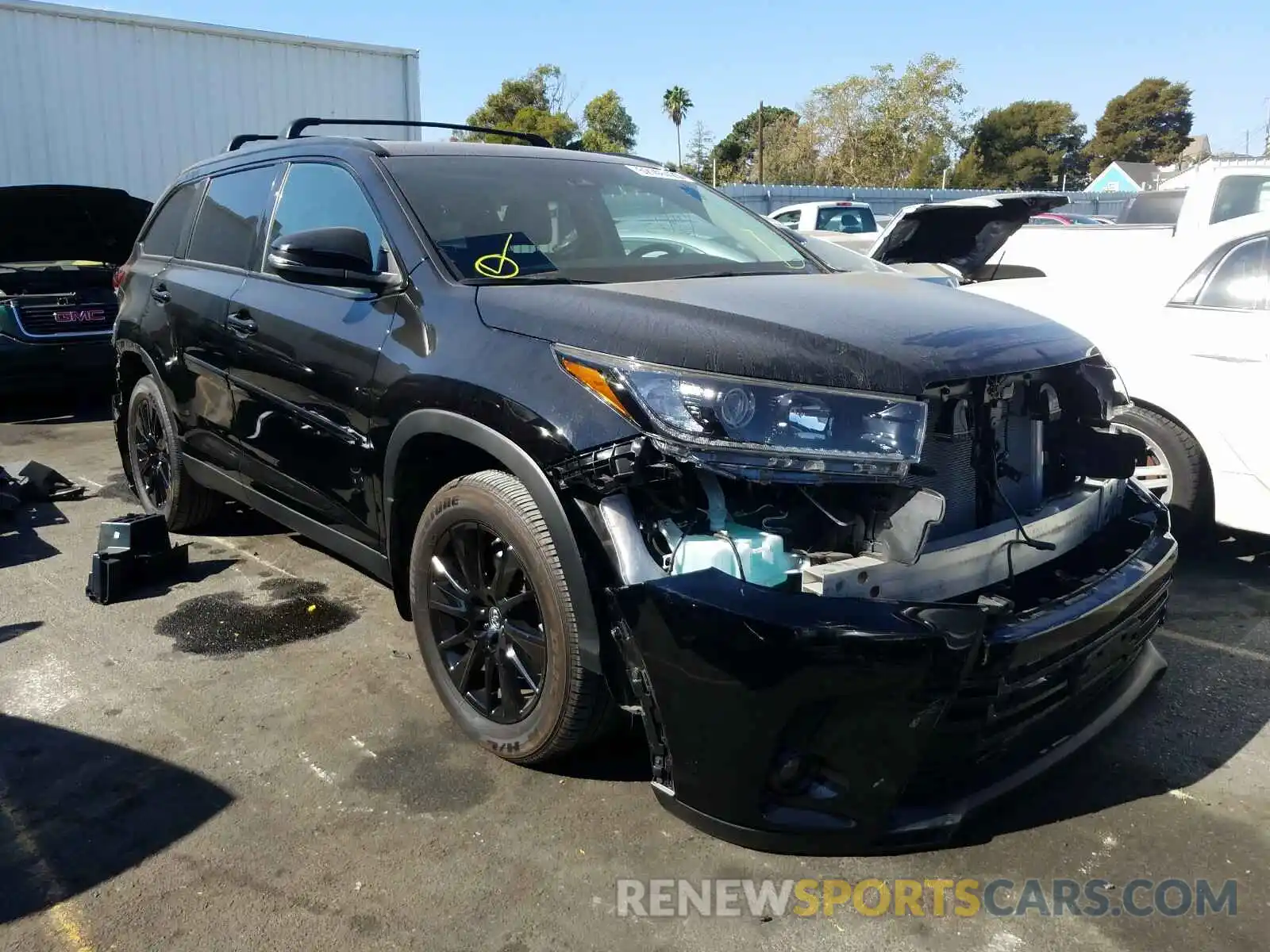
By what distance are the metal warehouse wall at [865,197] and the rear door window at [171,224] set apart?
63.5ft

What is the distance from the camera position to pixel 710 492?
2332 millimetres

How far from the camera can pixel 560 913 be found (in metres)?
2.34

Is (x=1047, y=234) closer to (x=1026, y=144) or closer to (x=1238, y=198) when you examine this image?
(x=1238, y=198)

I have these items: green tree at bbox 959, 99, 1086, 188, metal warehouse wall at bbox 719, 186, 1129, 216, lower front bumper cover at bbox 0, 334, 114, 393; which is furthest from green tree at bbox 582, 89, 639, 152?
lower front bumper cover at bbox 0, 334, 114, 393

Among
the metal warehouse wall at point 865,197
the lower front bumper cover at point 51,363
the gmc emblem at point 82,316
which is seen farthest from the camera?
the metal warehouse wall at point 865,197

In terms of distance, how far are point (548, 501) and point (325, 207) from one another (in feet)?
5.77

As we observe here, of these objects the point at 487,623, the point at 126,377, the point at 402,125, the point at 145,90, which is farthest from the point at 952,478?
the point at 145,90

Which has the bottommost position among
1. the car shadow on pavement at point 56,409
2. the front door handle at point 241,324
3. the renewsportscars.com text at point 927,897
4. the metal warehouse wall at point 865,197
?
the renewsportscars.com text at point 927,897

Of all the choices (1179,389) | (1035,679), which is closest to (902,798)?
(1035,679)

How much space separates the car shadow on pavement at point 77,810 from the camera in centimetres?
246

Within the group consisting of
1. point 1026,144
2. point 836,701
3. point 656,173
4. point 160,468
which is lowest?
point 160,468

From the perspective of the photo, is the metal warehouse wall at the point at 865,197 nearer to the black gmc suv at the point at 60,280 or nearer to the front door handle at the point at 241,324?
the black gmc suv at the point at 60,280

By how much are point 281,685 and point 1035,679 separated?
2488 mm

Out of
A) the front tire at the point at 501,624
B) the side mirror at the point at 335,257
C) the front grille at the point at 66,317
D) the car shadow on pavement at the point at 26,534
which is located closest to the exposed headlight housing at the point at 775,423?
the front tire at the point at 501,624
